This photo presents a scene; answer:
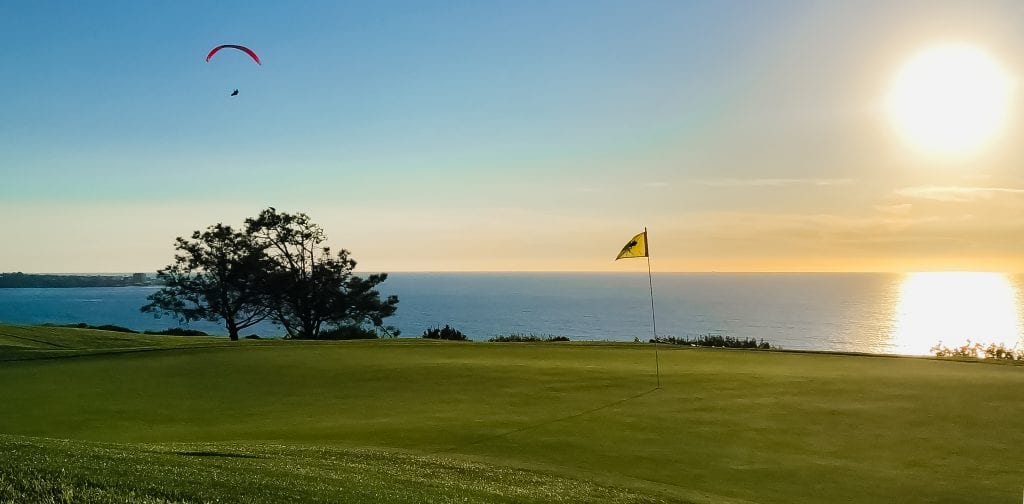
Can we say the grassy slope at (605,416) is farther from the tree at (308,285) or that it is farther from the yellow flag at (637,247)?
the tree at (308,285)

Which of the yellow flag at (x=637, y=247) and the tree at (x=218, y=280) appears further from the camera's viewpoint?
the tree at (x=218, y=280)

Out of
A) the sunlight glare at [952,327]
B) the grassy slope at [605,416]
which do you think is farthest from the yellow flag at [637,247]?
the sunlight glare at [952,327]

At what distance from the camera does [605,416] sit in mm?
12742

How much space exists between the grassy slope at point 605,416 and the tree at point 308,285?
32.9 meters

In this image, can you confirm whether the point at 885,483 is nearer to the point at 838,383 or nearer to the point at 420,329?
the point at 838,383

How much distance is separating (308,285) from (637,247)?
3916 cm

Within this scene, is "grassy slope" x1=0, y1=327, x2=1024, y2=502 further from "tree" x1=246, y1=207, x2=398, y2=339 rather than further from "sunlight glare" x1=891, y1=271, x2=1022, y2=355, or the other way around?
"sunlight glare" x1=891, y1=271, x2=1022, y2=355

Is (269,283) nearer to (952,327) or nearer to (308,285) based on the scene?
(308,285)

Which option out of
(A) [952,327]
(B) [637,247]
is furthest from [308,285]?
(A) [952,327]

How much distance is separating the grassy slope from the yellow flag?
297 centimetres

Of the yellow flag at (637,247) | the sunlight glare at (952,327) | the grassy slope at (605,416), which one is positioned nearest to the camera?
→ the grassy slope at (605,416)

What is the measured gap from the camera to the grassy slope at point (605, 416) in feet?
31.0

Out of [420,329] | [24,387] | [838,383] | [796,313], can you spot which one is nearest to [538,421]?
[838,383]

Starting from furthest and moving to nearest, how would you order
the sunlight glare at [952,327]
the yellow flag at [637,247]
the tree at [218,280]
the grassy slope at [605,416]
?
the sunlight glare at [952,327]
the tree at [218,280]
the yellow flag at [637,247]
the grassy slope at [605,416]
